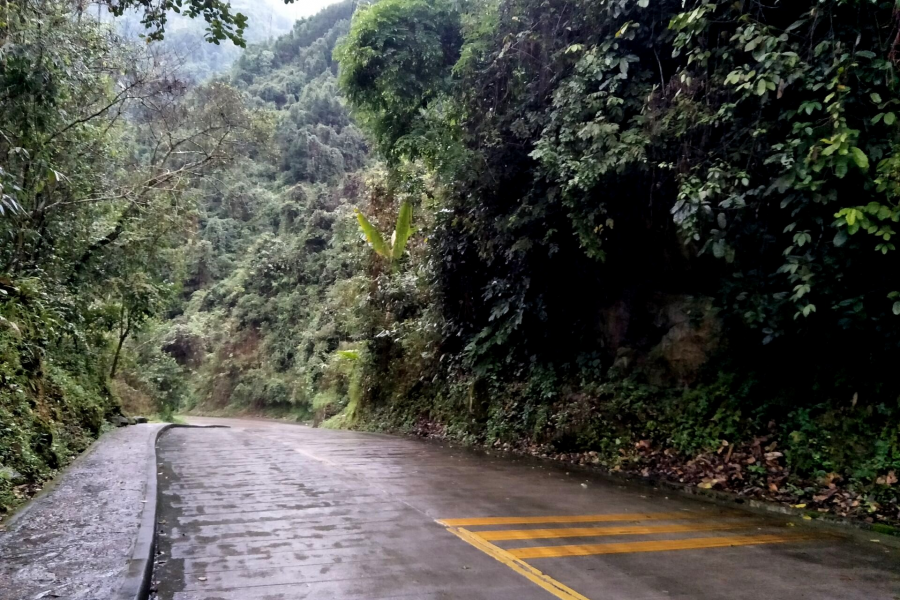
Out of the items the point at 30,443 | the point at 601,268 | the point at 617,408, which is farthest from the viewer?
the point at 601,268

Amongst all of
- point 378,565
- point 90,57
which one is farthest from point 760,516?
point 90,57

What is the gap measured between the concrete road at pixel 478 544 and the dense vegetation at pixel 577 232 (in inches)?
75.4

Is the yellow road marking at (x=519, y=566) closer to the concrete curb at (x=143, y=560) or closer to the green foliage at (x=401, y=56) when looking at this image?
the concrete curb at (x=143, y=560)

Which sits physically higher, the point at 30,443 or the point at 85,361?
the point at 85,361

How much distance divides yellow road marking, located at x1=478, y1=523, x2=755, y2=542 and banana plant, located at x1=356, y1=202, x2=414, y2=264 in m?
14.1

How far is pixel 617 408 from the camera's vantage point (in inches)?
456

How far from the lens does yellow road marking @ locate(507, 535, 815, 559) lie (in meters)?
5.82

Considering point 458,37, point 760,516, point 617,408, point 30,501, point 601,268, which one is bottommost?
point 30,501

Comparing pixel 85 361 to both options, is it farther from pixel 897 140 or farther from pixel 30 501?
pixel 897 140

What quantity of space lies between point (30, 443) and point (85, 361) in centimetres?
975

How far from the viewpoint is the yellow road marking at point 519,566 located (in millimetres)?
4812

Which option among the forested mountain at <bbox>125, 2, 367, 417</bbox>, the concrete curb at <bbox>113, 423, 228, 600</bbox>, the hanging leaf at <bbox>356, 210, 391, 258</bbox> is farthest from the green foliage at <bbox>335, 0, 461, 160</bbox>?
the forested mountain at <bbox>125, 2, 367, 417</bbox>

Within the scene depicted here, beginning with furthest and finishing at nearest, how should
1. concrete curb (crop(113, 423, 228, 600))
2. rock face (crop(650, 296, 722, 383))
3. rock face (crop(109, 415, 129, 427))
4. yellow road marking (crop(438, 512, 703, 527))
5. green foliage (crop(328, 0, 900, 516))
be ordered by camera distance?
rock face (crop(109, 415, 129, 427)), rock face (crop(650, 296, 722, 383)), green foliage (crop(328, 0, 900, 516)), yellow road marking (crop(438, 512, 703, 527)), concrete curb (crop(113, 423, 228, 600))

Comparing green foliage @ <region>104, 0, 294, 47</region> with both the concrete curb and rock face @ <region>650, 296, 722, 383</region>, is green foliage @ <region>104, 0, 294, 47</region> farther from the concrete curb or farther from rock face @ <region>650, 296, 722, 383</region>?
rock face @ <region>650, 296, 722, 383</region>
